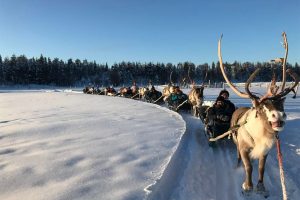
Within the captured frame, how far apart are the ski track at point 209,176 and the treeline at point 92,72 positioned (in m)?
90.7

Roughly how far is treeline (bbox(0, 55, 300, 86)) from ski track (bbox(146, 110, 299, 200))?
298ft

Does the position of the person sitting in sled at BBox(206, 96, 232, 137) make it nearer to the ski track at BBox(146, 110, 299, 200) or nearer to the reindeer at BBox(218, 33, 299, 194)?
the ski track at BBox(146, 110, 299, 200)

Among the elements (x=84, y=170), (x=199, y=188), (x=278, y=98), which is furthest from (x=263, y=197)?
(x=84, y=170)

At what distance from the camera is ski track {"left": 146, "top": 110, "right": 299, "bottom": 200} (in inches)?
230

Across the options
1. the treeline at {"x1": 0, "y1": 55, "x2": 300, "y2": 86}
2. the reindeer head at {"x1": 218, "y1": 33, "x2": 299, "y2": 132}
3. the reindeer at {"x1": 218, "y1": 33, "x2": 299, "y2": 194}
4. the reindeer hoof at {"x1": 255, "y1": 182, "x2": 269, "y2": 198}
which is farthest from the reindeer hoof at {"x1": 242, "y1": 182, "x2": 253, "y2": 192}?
the treeline at {"x1": 0, "y1": 55, "x2": 300, "y2": 86}

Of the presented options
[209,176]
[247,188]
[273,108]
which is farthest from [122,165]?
[273,108]

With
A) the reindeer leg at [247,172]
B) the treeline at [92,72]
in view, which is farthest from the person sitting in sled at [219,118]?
the treeline at [92,72]

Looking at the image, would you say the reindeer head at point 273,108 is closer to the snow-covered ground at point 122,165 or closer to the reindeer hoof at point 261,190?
the reindeer hoof at point 261,190

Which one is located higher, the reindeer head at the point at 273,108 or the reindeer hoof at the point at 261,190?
the reindeer head at the point at 273,108

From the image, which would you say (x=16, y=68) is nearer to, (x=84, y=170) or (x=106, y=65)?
(x=106, y=65)

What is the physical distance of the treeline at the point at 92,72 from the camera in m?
106

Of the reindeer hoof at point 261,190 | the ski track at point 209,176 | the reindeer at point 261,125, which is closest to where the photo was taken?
the reindeer at point 261,125

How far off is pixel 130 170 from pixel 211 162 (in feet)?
8.73

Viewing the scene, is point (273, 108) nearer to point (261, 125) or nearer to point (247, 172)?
point (261, 125)
